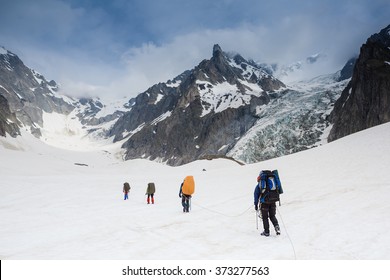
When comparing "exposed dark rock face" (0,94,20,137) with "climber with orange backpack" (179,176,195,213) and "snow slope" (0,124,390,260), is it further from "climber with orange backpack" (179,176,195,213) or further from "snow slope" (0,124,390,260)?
"climber with orange backpack" (179,176,195,213)

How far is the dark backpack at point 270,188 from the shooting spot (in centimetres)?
904

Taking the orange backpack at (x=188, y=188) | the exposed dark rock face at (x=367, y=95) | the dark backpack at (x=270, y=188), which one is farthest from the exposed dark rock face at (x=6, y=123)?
the dark backpack at (x=270, y=188)

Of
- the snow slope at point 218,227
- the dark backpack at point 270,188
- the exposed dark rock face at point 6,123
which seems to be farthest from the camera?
the exposed dark rock face at point 6,123

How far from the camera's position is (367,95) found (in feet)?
334

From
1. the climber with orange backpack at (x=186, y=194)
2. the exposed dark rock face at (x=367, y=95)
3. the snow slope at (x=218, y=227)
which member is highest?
the exposed dark rock face at (x=367, y=95)

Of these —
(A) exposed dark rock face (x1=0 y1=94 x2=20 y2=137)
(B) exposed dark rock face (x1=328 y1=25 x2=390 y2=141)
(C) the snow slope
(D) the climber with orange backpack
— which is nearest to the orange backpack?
(D) the climber with orange backpack

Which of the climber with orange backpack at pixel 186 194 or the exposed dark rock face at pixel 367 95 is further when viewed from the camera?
the exposed dark rock face at pixel 367 95

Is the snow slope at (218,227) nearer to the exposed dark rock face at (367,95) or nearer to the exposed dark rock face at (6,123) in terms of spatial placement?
the exposed dark rock face at (367,95)

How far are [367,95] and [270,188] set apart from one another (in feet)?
358

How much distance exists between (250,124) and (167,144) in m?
58.2

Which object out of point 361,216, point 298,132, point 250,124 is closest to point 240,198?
point 361,216

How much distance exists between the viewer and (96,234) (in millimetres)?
10125

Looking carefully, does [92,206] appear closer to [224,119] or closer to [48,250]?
[48,250]

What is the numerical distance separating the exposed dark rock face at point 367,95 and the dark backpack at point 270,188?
9514cm
